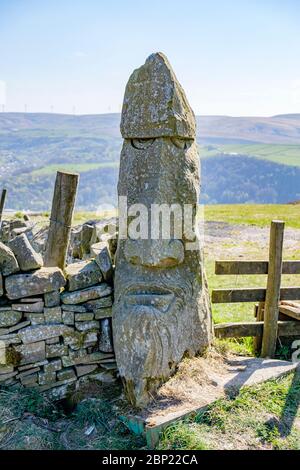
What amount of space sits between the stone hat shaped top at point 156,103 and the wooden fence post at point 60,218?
1213mm

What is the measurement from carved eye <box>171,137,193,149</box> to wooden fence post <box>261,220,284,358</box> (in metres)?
2.12

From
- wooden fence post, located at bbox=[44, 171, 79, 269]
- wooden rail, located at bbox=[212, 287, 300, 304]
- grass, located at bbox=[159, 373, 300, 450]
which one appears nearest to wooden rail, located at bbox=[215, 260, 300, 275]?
wooden rail, located at bbox=[212, 287, 300, 304]

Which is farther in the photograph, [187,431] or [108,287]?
[108,287]

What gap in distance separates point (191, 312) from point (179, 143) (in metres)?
2.44

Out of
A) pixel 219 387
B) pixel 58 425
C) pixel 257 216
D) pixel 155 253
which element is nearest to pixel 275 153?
pixel 257 216

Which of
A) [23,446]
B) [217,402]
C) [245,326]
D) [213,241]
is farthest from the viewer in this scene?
[213,241]

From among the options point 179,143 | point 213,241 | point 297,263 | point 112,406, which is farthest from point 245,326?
point 213,241

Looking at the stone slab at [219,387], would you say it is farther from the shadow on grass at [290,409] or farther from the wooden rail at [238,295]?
the wooden rail at [238,295]

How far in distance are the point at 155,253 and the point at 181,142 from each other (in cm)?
166

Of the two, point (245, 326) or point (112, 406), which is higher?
point (245, 326)

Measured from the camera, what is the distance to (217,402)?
616 centimetres

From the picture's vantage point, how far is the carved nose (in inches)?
261

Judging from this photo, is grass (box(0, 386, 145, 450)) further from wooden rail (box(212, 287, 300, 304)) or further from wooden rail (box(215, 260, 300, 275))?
wooden rail (box(215, 260, 300, 275))

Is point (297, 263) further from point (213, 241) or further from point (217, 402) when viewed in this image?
point (213, 241)
